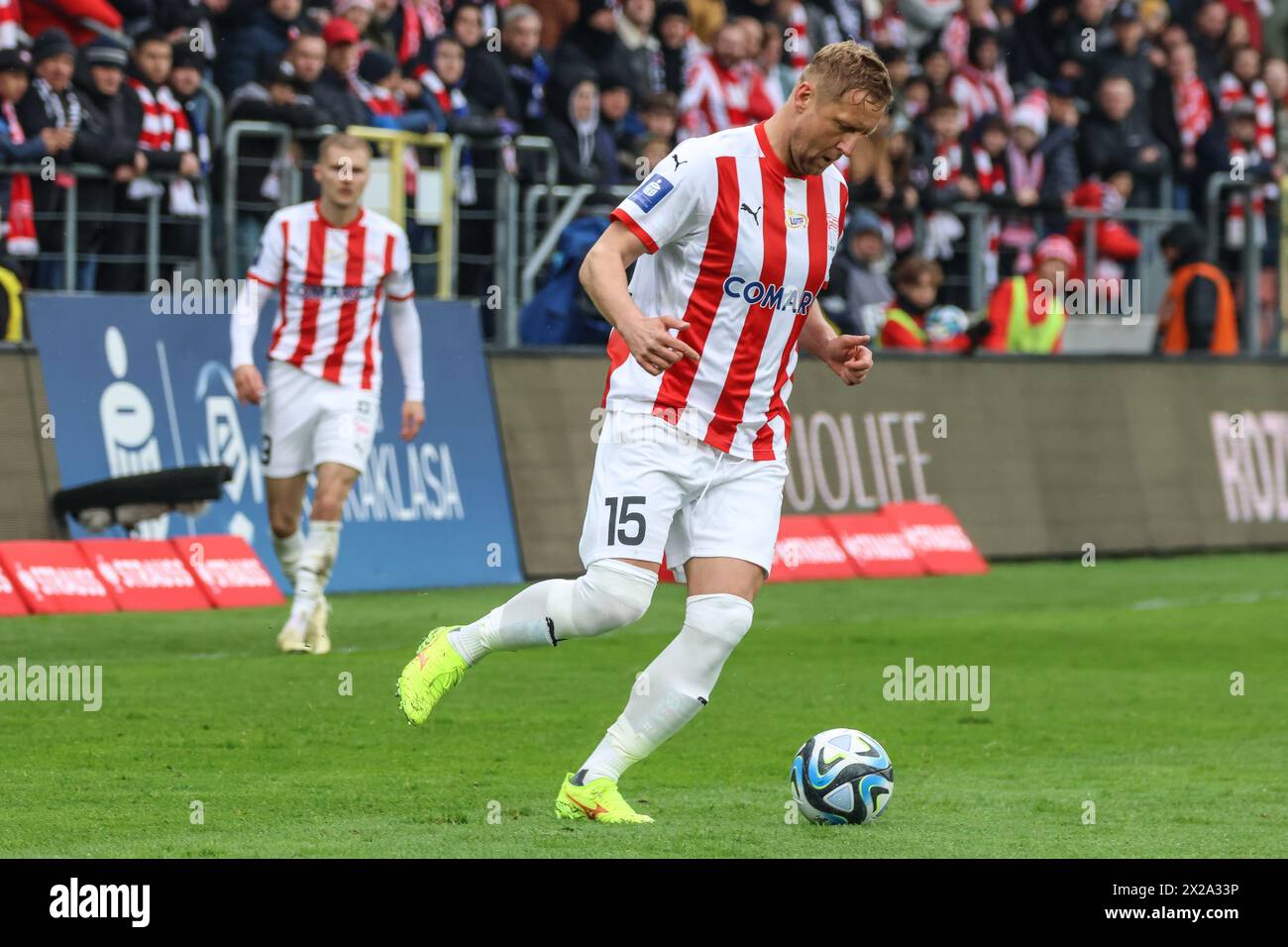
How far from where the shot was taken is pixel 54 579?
14609 mm

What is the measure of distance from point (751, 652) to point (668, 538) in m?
5.57

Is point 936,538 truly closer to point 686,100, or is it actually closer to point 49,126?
point 686,100

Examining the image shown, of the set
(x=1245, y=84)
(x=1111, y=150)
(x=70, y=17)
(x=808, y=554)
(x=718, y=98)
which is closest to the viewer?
(x=70, y=17)

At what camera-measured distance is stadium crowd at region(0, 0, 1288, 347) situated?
1631 centimetres

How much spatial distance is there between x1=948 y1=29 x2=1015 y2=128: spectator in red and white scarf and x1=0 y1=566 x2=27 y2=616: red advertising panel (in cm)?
1190

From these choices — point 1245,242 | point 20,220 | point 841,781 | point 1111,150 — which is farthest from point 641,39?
point 841,781

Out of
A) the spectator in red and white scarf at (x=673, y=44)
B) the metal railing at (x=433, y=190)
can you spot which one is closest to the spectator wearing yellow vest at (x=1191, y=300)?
the spectator in red and white scarf at (x=673, y=44)

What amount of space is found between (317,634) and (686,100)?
9108mm

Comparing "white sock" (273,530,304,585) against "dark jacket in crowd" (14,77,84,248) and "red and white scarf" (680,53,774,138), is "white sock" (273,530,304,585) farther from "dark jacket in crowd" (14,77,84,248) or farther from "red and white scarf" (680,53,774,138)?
"red and white scarf" (680,53,774,138)

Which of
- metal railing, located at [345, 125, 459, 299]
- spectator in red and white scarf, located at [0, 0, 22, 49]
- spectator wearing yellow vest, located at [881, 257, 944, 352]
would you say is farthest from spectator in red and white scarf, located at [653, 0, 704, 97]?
spectator in red and white scarf, located at [0, 0, 22, 49]

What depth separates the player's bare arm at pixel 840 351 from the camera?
8305 millimetres

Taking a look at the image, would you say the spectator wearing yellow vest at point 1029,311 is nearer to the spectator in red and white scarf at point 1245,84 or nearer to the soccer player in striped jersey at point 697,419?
the spectator in red and white scarf at point 1245,84
